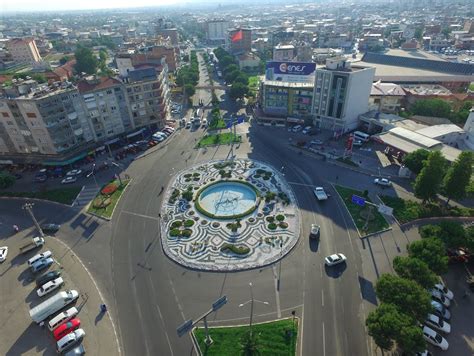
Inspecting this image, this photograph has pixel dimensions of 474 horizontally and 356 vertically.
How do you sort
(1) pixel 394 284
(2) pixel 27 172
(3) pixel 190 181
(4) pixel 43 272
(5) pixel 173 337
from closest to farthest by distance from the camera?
(1) pixel 394 284 < (5) pixel 173 337 < (4) pixel 43 272 < (3) pixel 190 181 < (2) pixel 27 172

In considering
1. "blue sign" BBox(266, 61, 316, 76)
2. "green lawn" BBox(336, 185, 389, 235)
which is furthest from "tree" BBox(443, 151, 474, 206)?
"blue sign" BBox(266, 61, 316, 76)

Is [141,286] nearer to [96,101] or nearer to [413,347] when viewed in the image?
[413,347]

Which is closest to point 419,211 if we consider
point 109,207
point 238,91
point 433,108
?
point 433,108

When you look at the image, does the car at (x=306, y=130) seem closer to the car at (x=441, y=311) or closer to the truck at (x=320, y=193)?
the truck at (x=320, y=193)

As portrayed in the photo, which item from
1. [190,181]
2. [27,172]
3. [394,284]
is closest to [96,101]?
[27,172]

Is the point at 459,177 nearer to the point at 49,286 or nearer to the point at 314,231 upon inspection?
the point at 314,231

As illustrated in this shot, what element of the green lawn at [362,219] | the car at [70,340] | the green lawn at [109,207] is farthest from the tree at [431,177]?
the green lawn at [109,207]
